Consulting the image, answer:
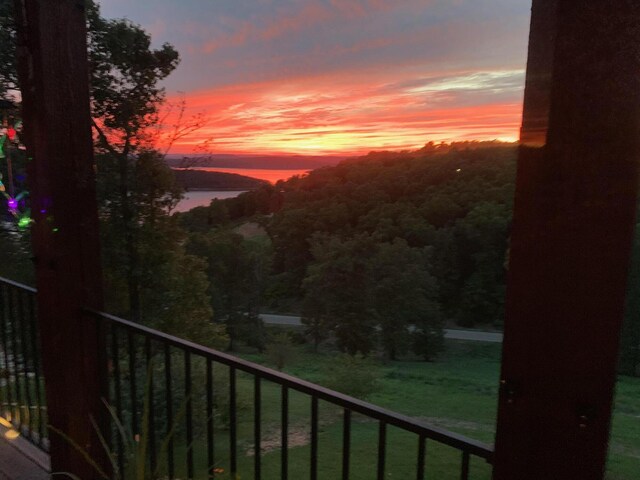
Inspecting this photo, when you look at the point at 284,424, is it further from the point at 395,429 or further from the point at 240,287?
the point at 240,287

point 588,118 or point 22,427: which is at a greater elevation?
point 588,118

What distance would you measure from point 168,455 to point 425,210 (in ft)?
90.1

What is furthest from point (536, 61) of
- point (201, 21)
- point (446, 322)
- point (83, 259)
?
point (446, 322)

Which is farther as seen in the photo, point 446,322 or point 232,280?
point 446,322

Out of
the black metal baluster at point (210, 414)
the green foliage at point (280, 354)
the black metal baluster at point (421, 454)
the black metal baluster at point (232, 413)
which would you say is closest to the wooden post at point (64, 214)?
the black metal baluster at point (210, 414)

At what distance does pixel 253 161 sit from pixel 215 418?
13.7 ft

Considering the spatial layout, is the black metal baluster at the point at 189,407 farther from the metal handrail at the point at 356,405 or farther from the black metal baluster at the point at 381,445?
the black metal baluster at the point at 381,445

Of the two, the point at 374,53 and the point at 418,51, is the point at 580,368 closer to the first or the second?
the point at 418,51

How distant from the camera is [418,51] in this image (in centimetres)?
350

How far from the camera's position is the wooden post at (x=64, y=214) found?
1.74 m

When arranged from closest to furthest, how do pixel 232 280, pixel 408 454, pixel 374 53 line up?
pixel 374 53 → pixel 408 454 → pixel 232 280

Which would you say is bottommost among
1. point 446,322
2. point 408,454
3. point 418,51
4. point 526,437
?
point 446,322

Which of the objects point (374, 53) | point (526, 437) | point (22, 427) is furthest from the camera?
point (374, 53)

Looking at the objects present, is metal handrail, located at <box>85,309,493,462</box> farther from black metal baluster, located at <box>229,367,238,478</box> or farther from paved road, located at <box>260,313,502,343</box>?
paved road, located at <box>260,313,502,343</box>
